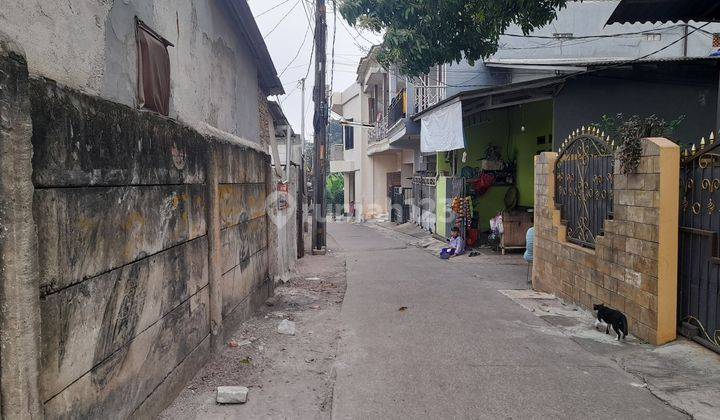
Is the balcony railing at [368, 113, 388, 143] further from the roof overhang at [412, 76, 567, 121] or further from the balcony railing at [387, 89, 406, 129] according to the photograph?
the roof overhang at [412, 76, 567, 121]

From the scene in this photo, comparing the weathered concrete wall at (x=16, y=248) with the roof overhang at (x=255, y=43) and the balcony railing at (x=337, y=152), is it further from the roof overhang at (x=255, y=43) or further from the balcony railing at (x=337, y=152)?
the balcony railing at (x=337, y=152)

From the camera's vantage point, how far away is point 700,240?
5.05 m

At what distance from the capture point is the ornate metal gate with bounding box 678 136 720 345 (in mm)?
4824

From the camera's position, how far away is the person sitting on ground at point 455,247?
13391 millimetres

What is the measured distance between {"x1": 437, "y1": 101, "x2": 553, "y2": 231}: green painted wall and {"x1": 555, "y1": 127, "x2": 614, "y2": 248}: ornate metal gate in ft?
19.4

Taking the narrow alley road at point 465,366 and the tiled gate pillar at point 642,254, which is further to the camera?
the tiled gate pillar at point 642,254

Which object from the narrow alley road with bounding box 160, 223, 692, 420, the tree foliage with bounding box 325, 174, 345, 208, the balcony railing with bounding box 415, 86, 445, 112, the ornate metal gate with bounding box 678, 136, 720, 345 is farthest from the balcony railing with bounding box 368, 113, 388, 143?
the ornate metal gate with bounding box 678, 136, 720, 345

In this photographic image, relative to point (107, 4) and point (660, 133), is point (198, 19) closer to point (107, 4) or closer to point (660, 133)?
point (107, 4)

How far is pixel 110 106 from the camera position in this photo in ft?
10.2

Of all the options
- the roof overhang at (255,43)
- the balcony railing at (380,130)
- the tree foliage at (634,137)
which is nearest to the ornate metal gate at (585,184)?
the tree foliage at (634,137)

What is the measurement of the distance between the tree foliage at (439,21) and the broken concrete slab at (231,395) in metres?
5.06

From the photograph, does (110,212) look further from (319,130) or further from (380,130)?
(380,130)

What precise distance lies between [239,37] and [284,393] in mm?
5998

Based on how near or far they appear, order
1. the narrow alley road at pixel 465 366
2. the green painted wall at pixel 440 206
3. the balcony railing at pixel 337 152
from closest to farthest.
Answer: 1. the narrow alley road at pixel 465 366
2. the green painted wall at pixel 440 206
3. the balcony railing at pixel 337 152
